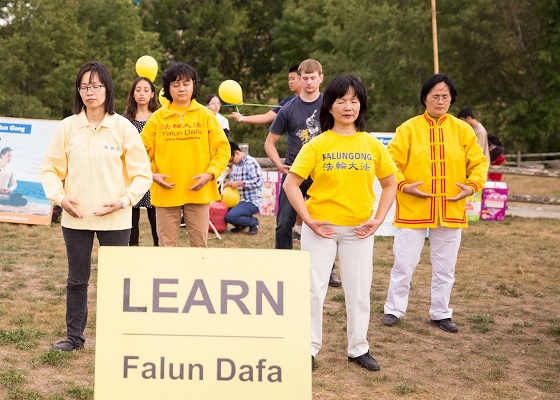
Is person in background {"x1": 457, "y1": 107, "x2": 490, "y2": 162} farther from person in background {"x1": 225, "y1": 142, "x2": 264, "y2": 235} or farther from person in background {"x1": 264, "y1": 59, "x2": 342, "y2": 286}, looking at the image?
person in background {"x1": 264, "y1": 59, "x2": 342, "y2": 286}

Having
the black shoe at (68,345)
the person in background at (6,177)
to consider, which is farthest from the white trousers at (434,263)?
the person in background at (6,177)

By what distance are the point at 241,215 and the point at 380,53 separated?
93.9 ft

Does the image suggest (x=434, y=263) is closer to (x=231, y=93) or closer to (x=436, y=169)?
(x=436, y=169)

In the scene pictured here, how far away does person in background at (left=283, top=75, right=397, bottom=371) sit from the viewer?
5137 mm

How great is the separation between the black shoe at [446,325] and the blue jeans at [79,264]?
8.43 feet

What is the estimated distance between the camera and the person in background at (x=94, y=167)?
17.1ft

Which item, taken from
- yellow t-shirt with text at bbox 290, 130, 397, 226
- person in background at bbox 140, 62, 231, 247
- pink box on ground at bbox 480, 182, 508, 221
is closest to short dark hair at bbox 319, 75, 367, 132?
yellow t-shirt with text at bbox 290, 130, 397, 226

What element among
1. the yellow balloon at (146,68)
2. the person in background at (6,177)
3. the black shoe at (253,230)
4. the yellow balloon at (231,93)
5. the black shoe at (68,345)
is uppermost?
the yellow balloon at (146,68)

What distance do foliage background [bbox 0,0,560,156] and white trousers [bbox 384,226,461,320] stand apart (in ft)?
95.2

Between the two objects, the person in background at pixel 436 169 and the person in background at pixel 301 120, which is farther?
the person in background at pixel 301 120

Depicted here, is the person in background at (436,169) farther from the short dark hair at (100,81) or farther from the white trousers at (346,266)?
the short dark hair at (100,81)

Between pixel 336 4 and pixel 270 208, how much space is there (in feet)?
105

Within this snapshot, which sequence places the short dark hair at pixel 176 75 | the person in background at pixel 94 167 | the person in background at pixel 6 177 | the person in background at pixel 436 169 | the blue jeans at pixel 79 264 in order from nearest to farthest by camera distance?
the person in background at pixel 94 167 < the blue jeans at pixel 79 264 < the short dark hair at pixel 176 75 < the person in background at pixel 436 169 < the person in background at pixel 6 177

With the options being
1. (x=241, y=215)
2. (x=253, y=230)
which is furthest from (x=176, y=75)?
(x=253, y=230)
